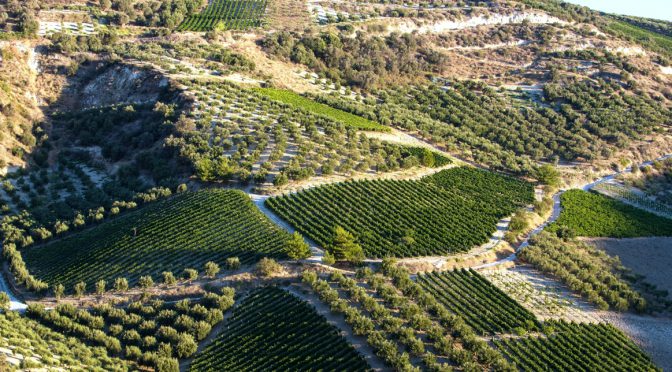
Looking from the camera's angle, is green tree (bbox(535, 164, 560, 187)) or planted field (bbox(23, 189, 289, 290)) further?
green tree (bbox(535, 164, 560, 187))

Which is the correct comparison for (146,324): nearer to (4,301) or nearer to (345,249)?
(4,301)

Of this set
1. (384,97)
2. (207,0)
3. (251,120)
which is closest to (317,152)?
(251,120)

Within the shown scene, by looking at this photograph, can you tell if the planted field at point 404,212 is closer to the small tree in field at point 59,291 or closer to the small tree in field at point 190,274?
the small tree in field at point 190,274

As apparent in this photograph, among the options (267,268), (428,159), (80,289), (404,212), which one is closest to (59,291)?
(80,289)

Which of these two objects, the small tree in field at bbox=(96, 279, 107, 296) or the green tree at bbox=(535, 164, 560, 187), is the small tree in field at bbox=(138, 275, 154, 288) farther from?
the green tree at bbox=(535, 164, 560, 187)

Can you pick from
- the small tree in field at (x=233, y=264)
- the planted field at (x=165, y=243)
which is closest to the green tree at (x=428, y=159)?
the planted field at (x=165, y=243)

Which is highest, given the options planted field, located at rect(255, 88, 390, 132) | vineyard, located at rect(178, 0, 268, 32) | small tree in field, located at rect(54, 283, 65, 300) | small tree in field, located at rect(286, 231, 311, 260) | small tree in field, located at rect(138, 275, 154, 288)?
vineyard, located at rect(178, 0, 268, 32)

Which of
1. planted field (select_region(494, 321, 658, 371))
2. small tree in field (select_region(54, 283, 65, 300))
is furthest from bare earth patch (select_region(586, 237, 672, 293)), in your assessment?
small tree in field (select_region(54, 283, 65, 300))
